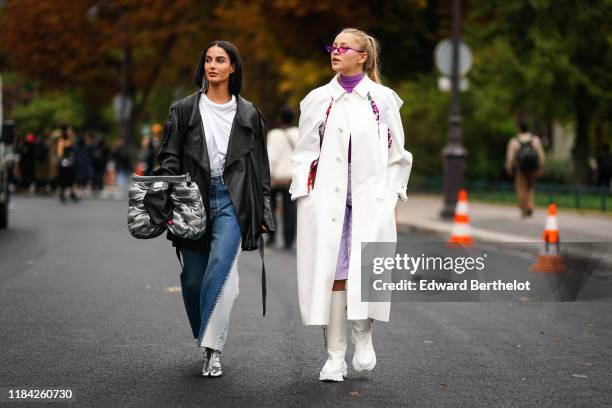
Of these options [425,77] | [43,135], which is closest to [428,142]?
[425,77]

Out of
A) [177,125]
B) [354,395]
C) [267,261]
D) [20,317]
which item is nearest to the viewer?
[354,395]

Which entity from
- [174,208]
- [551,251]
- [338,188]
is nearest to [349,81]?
[338,188]

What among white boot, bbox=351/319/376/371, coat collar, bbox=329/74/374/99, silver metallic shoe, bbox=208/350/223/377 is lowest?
silver metallic shoe, bbox=208/350/223/377

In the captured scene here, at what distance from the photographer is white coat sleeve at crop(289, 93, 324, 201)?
622 cm

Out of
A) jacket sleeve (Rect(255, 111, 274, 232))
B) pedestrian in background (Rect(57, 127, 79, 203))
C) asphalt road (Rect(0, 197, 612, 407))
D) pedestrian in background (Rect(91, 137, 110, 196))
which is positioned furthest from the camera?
pedestrian in background (Rect(91, 137, 110, 196))

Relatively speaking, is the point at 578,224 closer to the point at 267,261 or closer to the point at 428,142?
the point at 267,261

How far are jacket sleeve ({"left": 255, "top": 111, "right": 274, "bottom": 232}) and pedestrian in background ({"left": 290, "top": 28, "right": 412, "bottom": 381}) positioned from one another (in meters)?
0.29

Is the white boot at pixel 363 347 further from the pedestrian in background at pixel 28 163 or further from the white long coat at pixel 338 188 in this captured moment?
the pedestrian in background at pixel 28 163

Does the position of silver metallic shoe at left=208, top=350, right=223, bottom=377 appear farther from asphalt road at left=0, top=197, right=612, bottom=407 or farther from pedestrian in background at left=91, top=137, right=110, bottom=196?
pedestrian in background at left=91, top=137, right=110, bottom=196

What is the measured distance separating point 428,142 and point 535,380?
29.3 m

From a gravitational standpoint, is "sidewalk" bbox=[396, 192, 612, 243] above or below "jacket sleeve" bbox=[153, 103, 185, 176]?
below

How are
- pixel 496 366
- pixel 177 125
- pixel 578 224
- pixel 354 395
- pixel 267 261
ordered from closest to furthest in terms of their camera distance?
1. pixel 354 395
2. pixel 177 125
3. pixel 496 366
4. pixel 267 261
5. pixel 578 224

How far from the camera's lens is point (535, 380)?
659 centimetres

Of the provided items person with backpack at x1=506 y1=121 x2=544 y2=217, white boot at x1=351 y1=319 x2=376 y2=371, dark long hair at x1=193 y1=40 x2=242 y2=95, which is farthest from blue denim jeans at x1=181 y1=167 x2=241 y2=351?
person with backpack at x1=506 y1=121 x2=544 y2=217
